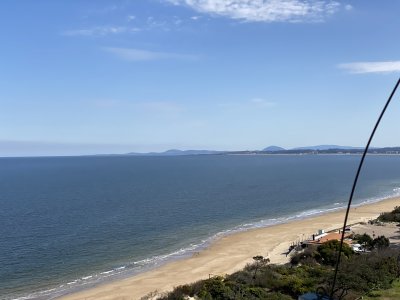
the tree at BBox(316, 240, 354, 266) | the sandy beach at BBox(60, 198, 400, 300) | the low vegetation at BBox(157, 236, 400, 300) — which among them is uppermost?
the low vegetation at BBox(157, 236, 400, 300)

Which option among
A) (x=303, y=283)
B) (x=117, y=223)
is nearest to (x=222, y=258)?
(x=303, y=283)

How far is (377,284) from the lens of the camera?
15.7 metres

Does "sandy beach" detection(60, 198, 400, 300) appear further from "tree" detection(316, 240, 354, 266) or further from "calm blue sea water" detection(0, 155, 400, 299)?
"tree" detection(316, 240, 354, 266)

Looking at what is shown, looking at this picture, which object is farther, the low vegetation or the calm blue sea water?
the calm blue sea water

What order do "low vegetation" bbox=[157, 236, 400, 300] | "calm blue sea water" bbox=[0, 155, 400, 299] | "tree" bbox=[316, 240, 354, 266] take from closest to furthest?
"low vegetation" bbox=[157, 236, 400, 300]
"tree" bbox=[316, 240, 354, 266]
"calm blue sea water" bbox=[0, 155, 400, 299]

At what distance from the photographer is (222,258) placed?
114ft

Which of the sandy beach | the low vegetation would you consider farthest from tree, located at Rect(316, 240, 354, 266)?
the low vegetation

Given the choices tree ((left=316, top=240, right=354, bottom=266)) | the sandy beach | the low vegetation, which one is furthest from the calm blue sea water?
tree ((left=316, top=240, right=354, bottom=266))

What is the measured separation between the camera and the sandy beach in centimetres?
2669

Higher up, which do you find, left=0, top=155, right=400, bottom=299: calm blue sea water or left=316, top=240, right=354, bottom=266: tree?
left=316, top=240, right=354, bottom=266: tree

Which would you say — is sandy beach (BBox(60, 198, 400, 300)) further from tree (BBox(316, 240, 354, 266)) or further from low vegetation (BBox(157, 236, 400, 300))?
low vegetation (BBox(157, 236, 400, 300))

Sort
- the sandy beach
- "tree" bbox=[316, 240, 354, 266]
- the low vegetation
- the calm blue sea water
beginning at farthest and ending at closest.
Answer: the calm blue sea water < the sandy beach < "tree" bbox=[316, 240, 354, 266] < the low vegetation

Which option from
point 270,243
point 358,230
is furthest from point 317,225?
point 270,243

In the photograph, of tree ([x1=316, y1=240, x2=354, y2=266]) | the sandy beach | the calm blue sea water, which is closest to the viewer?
tree ([x1=316, y1=240, x2=354, y2=266])
